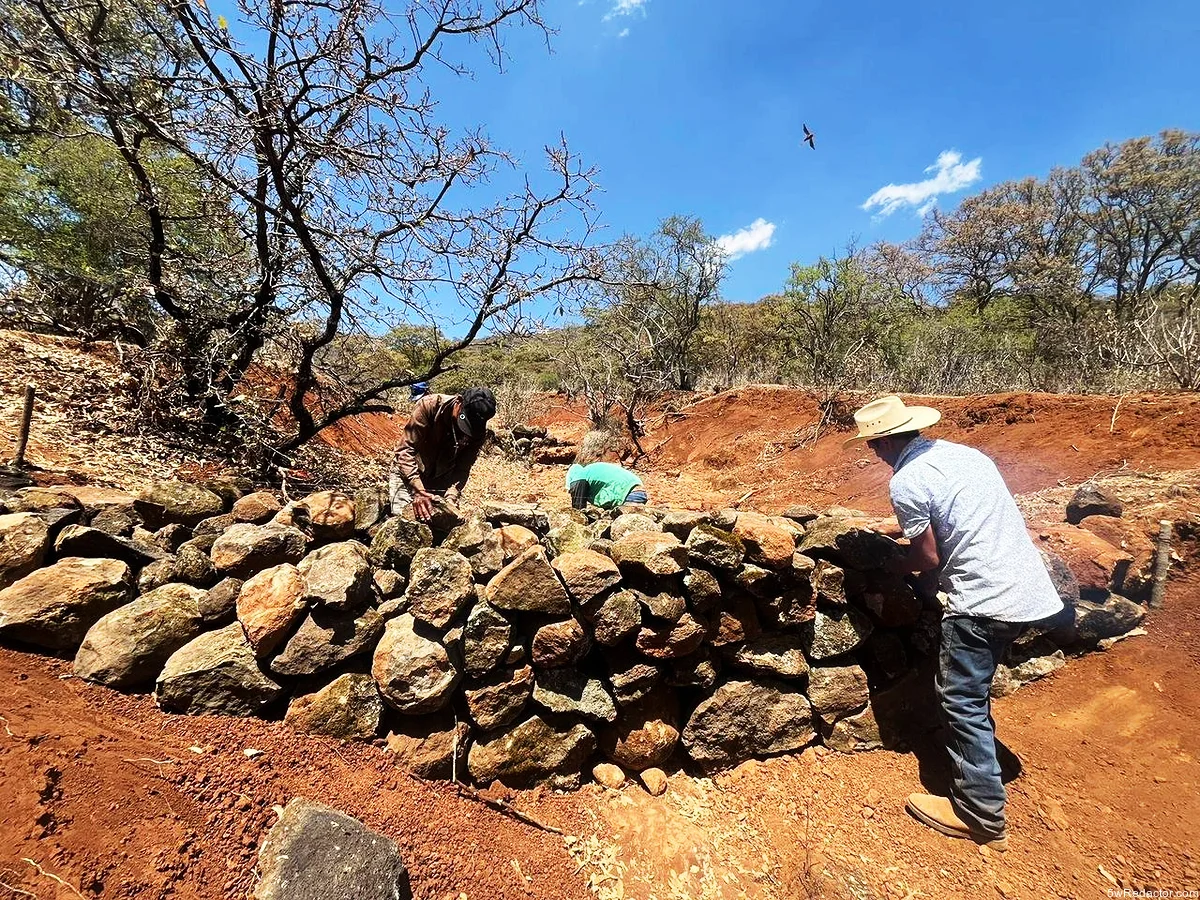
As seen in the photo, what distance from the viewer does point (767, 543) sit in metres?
2.72

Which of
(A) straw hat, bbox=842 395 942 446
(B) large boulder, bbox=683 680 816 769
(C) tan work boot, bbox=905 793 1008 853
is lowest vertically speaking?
(C) tan work boot, bbox=905 793 1008 853

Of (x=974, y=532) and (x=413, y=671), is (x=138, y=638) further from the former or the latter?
(x=974, y=532)

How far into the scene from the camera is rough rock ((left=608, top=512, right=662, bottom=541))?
2.90 m

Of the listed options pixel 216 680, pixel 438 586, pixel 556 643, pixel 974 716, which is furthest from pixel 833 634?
pixel 216 680

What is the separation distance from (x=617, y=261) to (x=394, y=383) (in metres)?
2.64

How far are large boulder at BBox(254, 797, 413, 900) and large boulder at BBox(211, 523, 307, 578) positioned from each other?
1031 mm

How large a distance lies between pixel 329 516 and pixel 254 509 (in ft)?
1.47

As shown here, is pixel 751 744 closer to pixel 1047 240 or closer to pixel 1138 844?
pixel 1138 844

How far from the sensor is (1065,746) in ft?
8.42

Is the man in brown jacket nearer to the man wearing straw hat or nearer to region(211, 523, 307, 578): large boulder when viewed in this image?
region(211, 523, 307, 578): large boulder

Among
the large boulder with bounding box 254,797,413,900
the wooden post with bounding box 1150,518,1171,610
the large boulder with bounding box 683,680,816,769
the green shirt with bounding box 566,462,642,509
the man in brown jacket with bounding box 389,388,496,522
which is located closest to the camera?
the large boulder with bounding box 254,797,413,900

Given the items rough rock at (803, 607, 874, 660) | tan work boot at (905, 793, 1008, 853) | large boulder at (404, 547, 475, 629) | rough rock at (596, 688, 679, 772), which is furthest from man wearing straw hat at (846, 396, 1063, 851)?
large boulder at (404, 547, 475, 629)

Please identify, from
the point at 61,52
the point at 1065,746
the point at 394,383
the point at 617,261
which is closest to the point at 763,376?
the point at 617,261

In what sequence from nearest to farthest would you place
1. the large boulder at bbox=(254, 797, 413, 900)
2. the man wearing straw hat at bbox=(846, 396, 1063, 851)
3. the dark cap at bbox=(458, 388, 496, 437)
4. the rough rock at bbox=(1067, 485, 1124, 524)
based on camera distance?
the large boulder at bbox=(254, 797, 413, 900), the man wearing straw hat at bbox=(846, 396, 1063, 851), the rough rock at bbox=(1067, 485, 1124, 524), the dark cap at bbox=(458, 388, 496, 437)
